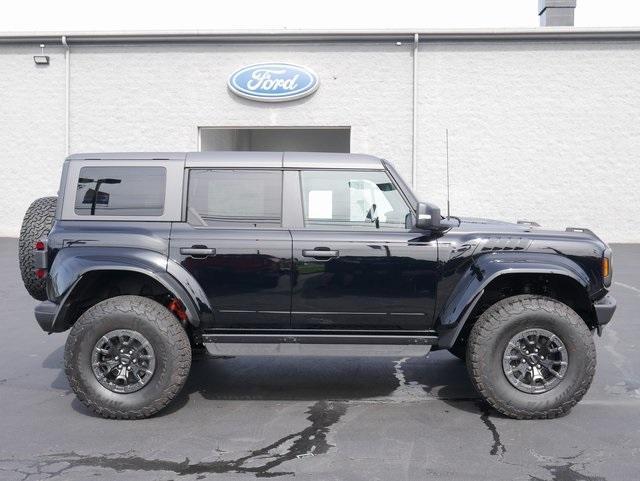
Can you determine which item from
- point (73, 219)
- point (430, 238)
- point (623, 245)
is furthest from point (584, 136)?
point (73, 219)

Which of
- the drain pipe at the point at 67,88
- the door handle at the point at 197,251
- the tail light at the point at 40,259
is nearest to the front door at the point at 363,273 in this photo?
the door handle at the point at 197,251

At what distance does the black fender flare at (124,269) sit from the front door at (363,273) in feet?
2.47

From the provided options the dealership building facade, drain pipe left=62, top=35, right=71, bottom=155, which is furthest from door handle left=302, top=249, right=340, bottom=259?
drain pipe left=62, top=35, right=71, bottom=155

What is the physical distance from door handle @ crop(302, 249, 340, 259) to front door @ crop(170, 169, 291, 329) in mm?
128

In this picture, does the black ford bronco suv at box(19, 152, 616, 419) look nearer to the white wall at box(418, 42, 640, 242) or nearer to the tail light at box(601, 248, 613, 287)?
the tail light at box(601, 248, 613, 287)

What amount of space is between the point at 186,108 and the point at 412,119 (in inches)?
234

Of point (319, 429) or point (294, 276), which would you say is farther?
point (294, 276)

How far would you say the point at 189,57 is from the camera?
64.0 ft

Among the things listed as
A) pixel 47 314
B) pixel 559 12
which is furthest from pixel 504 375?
pixel 559 12

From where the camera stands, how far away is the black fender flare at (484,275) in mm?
5430

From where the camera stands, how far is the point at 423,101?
755 inches

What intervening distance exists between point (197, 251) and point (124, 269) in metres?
0.54

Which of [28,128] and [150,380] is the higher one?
[28,128]

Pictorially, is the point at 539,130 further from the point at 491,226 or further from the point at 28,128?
the point at 491,226
